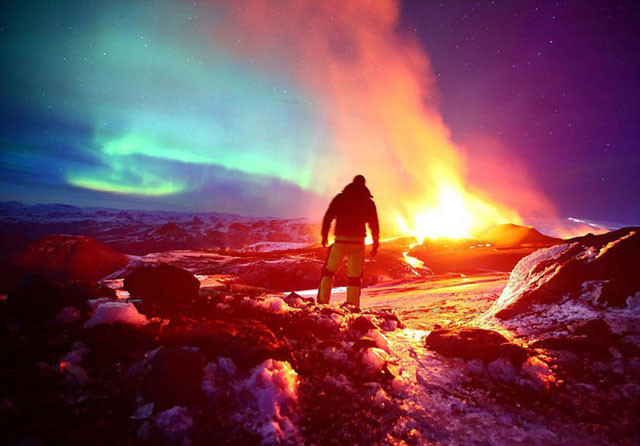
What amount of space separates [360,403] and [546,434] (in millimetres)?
1374

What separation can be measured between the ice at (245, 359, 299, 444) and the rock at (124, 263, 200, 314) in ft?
6.67

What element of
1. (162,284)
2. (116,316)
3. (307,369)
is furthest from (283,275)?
(307,369)

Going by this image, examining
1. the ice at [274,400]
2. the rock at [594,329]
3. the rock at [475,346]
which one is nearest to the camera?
the ice at [274,400]

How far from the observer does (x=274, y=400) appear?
7.28 ft

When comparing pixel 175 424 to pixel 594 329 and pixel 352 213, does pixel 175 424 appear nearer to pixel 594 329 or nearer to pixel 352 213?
pixel 594 329

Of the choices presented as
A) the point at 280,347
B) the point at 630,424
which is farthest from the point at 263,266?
the point at 630,424

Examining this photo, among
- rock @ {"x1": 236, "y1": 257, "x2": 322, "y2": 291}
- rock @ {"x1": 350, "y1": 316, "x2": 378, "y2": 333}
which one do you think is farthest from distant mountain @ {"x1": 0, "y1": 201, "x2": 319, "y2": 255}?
rock @ {"x1": 350, "y1": 316, "x2": 378, "y2": 333}

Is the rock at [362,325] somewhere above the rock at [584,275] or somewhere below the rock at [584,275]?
below

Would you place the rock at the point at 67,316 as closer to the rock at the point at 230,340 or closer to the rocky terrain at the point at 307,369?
the rocky terrain at the point at 307,369

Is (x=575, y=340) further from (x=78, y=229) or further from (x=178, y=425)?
(x=78, y=229)

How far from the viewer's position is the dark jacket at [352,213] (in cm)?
627

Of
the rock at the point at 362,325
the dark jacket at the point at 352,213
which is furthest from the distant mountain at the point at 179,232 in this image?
the rock at the point at 362,325

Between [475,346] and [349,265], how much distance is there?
3176mm

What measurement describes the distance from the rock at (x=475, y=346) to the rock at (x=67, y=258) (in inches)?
807
